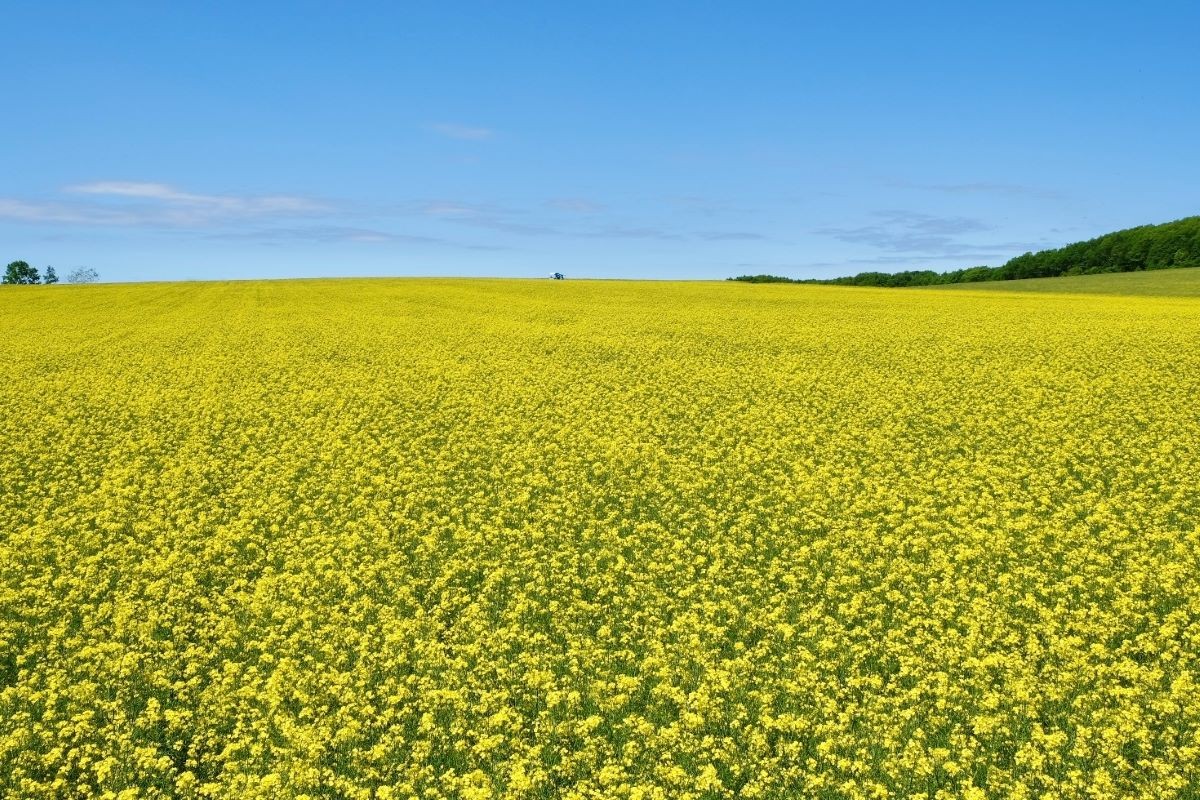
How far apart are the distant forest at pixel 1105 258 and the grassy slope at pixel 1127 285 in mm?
20800

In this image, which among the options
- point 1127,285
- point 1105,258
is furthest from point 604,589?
point 1105,258

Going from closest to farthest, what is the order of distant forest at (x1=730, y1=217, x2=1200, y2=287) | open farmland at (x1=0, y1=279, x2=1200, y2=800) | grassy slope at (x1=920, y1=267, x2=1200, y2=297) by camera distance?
open farmland at (x1=0, y1=279, x2=1200, y2=800)
grassy slope at (x1=920, y1=267, x2=1200, y2=297)
distant forest at (x1=730, y1=217, x2=1200, y2=287)

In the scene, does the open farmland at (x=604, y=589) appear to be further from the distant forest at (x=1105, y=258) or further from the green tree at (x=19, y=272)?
the green tree at (x=19, y=272)

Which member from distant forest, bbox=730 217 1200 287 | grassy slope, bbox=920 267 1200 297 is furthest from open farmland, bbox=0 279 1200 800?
distant forest, bbox=730 217 1200 287

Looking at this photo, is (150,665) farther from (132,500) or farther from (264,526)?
(132,500)

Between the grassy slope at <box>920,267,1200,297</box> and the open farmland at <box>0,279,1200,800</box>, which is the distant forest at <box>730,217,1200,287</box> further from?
the open farmland at <box>0,279,1200,800</box>

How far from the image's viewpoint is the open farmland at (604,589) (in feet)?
26.4

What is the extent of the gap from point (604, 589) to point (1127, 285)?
71709 mm

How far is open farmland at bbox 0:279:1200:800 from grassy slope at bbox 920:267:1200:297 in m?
46.5

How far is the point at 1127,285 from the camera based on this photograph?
69.2 metres

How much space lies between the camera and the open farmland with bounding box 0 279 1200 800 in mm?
8055

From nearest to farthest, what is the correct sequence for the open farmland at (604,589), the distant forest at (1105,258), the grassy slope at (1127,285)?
1. the open farmland at (604,589)
2. the grassy slope at (1127,285)
3. the distant forest at (1105,258)

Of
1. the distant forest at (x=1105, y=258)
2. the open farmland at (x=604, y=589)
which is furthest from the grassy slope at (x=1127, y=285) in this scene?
the open farmland at (x=604, y=589)

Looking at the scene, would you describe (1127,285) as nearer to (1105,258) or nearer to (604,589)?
(1105,258)
